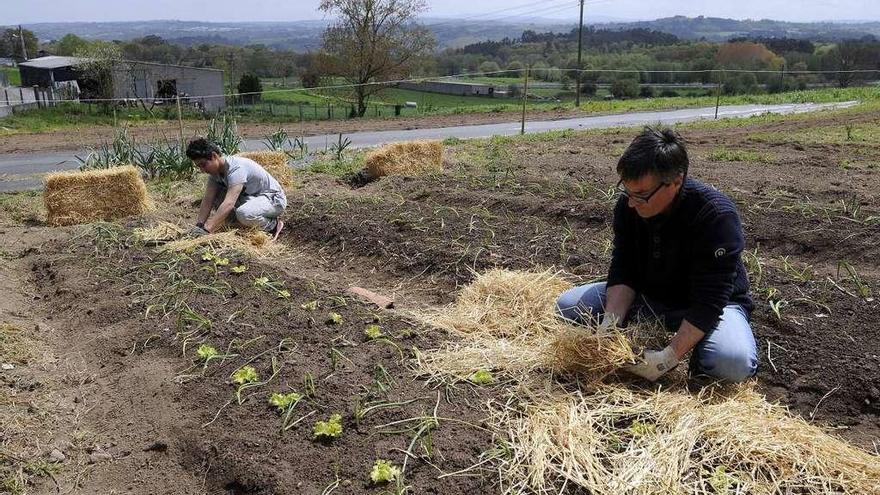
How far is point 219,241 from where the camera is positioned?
17.7 feet

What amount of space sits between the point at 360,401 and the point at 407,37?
1026 inches

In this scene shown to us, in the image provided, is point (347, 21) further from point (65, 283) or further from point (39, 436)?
point (39, 436)

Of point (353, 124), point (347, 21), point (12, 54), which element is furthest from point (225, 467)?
point (12, 54)

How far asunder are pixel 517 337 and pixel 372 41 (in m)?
24.7

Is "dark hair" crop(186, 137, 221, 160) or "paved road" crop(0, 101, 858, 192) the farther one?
"paved road" crop(0, 101, 858, 192)

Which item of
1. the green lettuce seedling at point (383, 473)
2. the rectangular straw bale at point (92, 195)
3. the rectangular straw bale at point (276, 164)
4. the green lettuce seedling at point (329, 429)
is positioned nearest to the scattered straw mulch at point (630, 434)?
the green lettuce seedling at point (383, 473)

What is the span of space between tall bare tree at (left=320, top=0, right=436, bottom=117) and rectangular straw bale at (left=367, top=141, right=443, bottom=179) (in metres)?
18.0

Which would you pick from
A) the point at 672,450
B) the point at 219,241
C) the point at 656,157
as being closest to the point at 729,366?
the point at 672,450

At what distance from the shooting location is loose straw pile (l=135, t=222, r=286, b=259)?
5.30 meters

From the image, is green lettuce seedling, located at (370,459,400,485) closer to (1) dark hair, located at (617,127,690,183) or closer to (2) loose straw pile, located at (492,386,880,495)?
(2) loose straw pile, located at (492,386,880,495)

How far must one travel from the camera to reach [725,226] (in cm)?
275

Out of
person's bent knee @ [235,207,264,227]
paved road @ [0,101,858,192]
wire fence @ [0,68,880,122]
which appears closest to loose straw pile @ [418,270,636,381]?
person's bent knee @ [235,207,264,227]

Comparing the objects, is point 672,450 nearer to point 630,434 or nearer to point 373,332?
point 630,434

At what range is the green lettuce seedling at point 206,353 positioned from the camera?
3.47m
